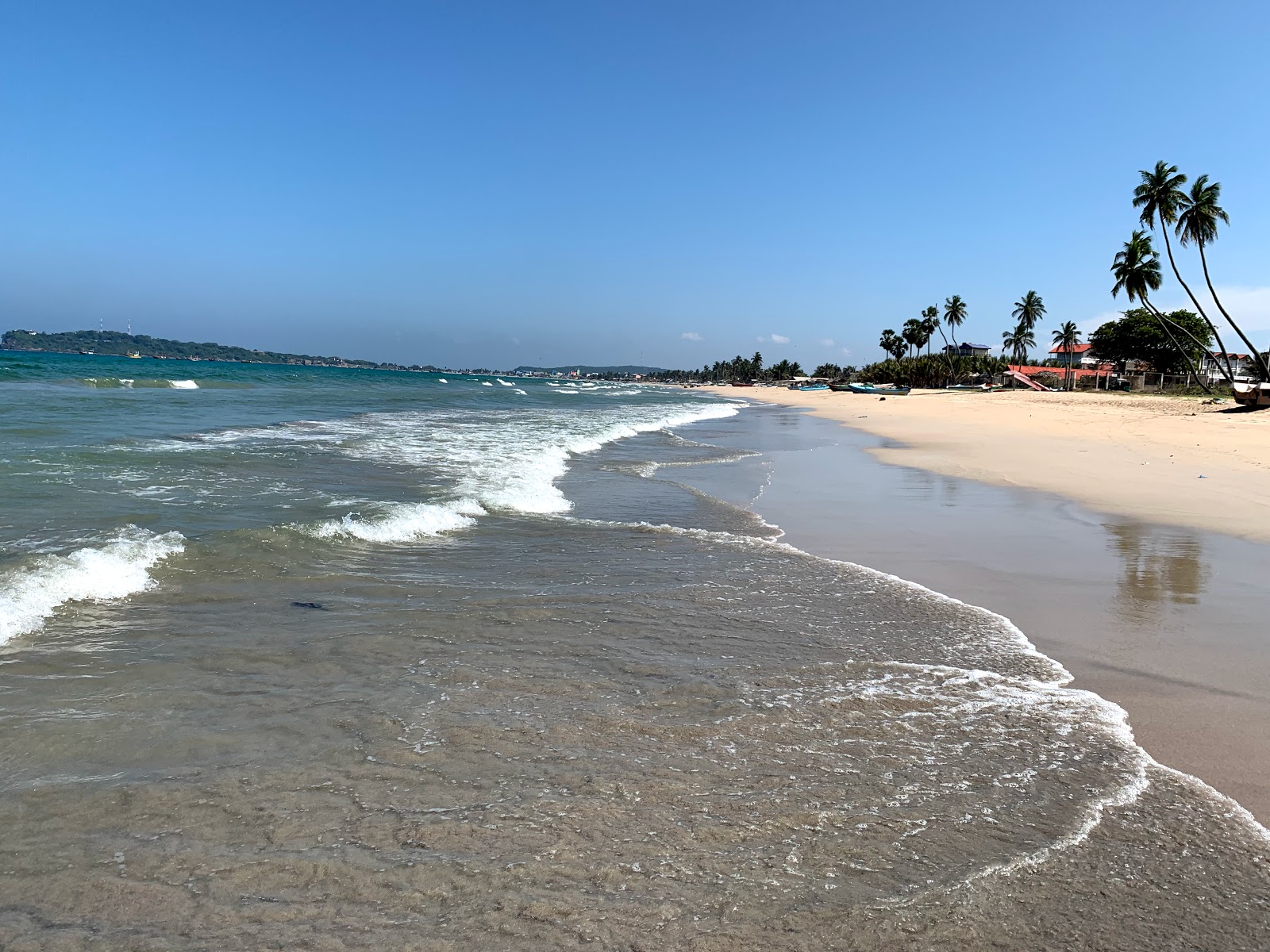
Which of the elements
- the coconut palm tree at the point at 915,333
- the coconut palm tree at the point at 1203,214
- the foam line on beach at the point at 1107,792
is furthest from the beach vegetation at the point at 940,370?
the foam line on beach at the point at 1107,792

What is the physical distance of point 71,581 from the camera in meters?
5.94

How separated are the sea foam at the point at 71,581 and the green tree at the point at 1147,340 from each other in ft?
297

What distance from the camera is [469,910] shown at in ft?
8.16

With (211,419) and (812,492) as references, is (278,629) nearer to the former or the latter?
(812,492)

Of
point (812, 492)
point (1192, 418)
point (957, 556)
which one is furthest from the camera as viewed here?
point (1192, 418)

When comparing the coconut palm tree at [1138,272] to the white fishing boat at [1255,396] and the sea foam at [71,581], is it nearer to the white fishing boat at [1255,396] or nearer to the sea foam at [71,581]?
the white fishing boat at [1255,396]

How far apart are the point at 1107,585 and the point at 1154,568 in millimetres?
1027

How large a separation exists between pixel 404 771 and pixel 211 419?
79.1ft

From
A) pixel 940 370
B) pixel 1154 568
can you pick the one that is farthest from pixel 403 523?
pixel 940 370

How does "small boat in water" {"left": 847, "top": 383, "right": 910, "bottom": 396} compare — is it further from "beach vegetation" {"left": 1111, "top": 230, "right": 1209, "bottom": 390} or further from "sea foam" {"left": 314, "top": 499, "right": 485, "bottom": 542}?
"sea foam" {"left": 314, "top": 499, "right": 485, "bottom": 542}

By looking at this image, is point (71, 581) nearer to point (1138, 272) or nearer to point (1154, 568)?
point (1154, 568)

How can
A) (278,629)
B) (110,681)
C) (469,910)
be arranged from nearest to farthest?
(469,910) → (110,681) → (278,629)

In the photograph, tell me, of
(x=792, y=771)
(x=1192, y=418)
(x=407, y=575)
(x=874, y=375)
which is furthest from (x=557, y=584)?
(x=874, y=375)

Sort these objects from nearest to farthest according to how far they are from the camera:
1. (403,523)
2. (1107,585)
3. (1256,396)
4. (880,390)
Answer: (1107,585) → (403,523) → (1256,396) → (880,390)
